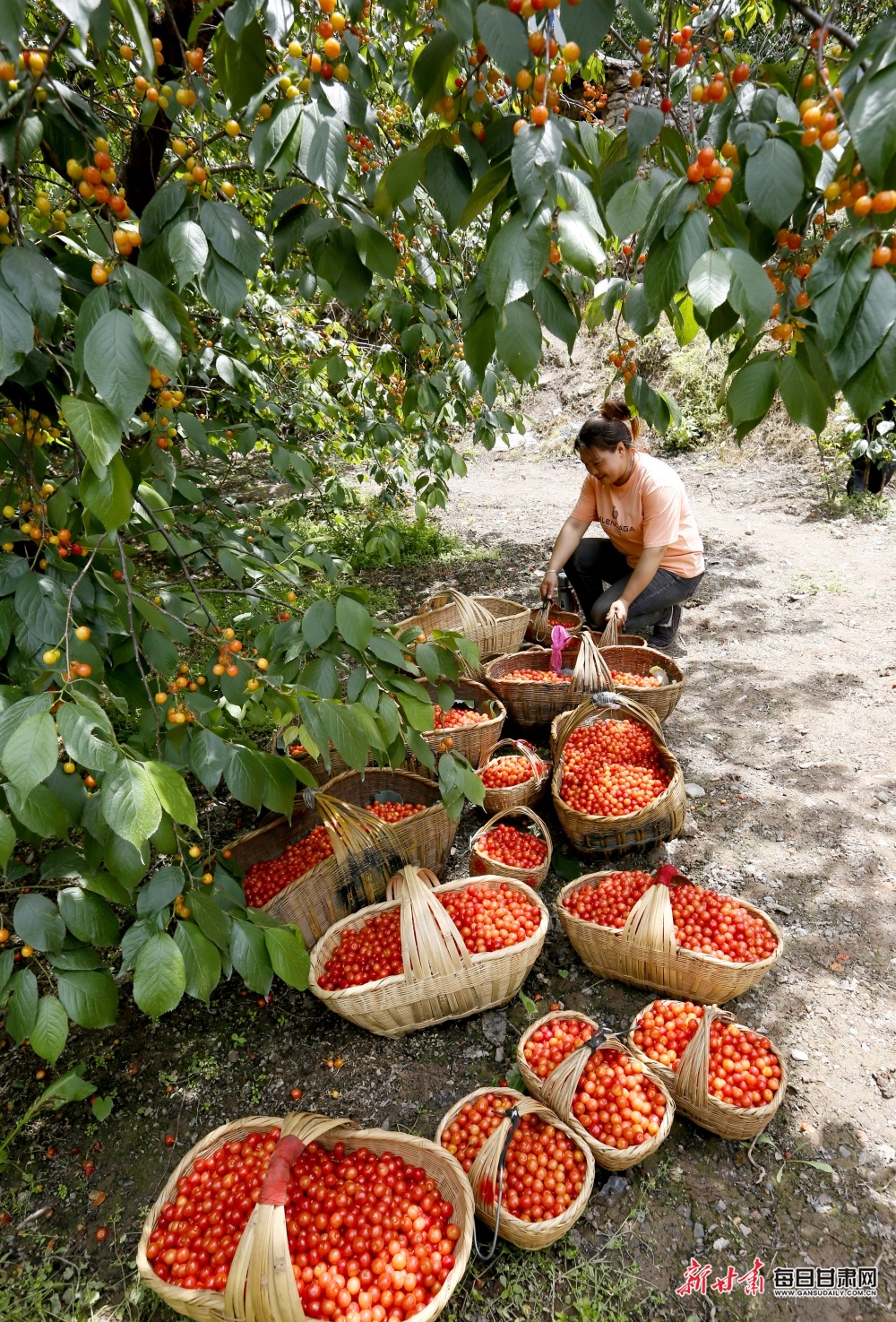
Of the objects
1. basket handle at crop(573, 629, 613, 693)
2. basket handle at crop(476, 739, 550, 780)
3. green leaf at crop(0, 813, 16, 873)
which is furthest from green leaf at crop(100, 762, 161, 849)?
basket handle at crop(573, 629, 613, 693)

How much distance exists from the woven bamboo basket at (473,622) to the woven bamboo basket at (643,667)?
0.50 m

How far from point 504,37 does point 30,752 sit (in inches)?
43.5

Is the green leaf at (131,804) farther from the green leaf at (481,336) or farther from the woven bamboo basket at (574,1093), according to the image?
the woven bamboo basket at (574,1093)

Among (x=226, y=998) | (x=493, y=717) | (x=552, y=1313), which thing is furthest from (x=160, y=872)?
(x=493, y=717)

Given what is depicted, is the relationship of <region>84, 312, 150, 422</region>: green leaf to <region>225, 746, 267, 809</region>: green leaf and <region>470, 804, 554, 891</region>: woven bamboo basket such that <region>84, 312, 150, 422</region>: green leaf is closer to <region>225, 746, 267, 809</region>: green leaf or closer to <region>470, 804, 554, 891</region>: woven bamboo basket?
<region>225, 746, 267, 809</region>: green leaf

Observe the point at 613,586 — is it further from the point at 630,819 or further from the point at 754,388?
the point at 754,388

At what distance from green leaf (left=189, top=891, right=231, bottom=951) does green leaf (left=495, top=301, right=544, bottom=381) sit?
1.25 m

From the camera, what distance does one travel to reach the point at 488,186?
2.94ft

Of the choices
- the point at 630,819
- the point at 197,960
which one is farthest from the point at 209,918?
the point at 630,819

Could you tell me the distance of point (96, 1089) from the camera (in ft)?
6.86

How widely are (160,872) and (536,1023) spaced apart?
3.78 ft

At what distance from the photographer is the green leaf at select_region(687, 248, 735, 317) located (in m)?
0.77

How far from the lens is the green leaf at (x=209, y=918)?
1.49 m

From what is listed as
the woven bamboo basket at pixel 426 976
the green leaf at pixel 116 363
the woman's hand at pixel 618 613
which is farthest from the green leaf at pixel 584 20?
the woman's hand at pixel 618 613
